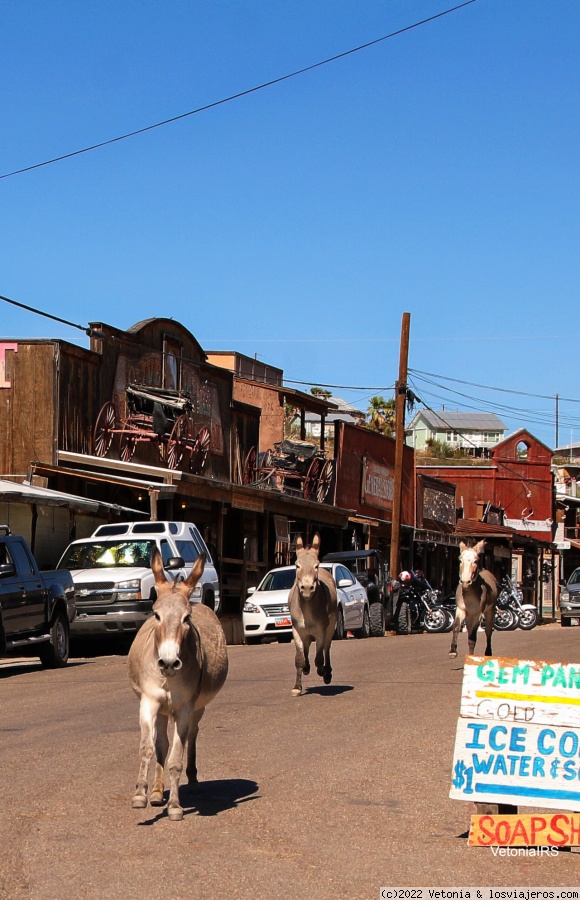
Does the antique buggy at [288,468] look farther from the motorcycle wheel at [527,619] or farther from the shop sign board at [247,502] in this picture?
the motorcycle wheel at [527,619]

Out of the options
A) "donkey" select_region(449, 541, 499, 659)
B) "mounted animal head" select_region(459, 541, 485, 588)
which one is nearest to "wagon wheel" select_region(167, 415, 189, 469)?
"donkey" select_region(449, 541, 499, 659)

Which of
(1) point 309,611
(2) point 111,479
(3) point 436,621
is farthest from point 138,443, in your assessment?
(1) point 309,611

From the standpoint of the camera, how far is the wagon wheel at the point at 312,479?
45.3 meters

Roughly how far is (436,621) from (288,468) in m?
8.57

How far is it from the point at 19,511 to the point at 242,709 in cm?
1580

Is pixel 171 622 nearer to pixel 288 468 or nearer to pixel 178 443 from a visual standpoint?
pixel 178 443

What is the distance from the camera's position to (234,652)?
25.6 meters

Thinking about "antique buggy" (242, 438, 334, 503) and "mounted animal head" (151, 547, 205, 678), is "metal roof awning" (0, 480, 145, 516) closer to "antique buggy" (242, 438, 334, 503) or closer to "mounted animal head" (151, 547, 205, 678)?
"mounted animal head" (151, 547, 205, 678)

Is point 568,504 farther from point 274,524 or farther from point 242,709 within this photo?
point 242,709

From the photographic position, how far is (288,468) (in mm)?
44688

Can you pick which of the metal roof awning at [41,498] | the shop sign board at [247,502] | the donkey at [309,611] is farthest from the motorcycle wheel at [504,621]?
the donkey at [309,611]

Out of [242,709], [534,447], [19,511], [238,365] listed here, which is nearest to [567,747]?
[242,709]

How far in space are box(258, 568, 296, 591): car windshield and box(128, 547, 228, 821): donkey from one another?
22.3 meters

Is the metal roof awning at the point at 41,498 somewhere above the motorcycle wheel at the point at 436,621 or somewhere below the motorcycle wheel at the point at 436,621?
above
